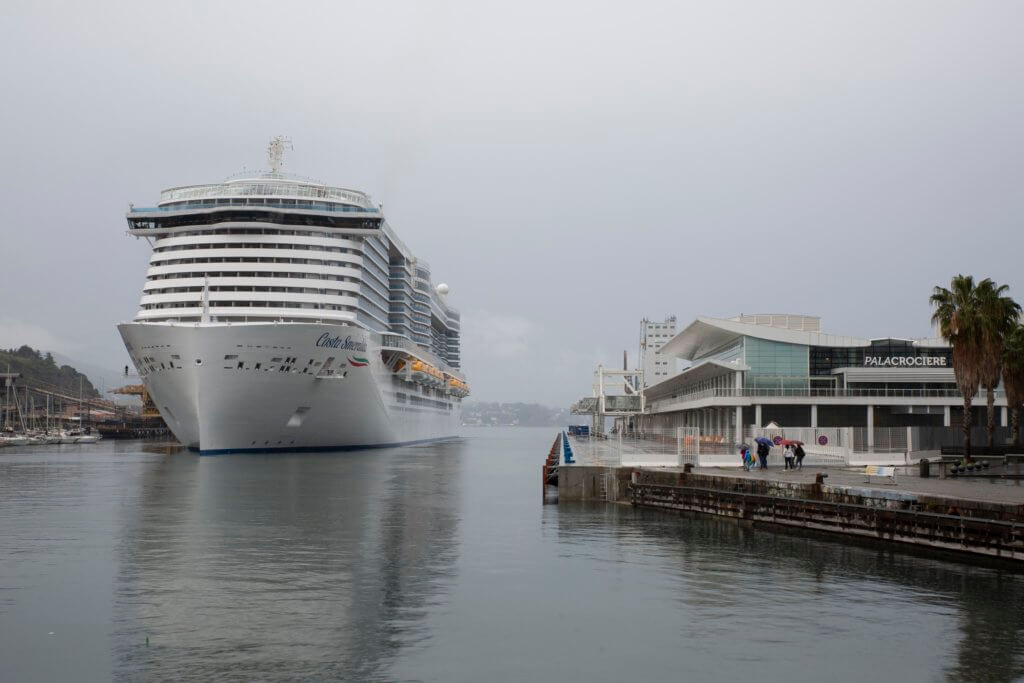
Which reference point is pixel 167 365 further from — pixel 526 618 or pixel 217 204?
pixel 526 618

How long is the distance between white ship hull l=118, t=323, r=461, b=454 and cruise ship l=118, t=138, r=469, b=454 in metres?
0.09

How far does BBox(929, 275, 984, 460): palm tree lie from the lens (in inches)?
1747

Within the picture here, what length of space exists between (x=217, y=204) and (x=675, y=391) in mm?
58460

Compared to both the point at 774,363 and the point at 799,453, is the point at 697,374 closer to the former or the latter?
the point at 774,363

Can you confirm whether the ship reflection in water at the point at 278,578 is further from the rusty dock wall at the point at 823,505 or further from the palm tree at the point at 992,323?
the palm tree at the point at 992,323

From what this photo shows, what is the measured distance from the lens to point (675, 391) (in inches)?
4129

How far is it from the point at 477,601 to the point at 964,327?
35.6m

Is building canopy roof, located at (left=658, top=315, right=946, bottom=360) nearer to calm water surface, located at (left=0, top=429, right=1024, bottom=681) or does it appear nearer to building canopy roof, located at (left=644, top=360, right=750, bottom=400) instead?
building canopy roof, located at (left=644, top=360, right=750, bottom=400)

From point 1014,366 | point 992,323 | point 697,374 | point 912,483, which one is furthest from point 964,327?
point 697,374

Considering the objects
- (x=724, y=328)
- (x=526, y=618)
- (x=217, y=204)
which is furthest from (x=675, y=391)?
(x=526, y=618)

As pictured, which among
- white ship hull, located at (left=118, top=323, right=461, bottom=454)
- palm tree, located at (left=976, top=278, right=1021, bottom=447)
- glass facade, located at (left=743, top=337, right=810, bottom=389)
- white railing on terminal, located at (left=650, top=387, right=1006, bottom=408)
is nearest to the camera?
palm tree, located at (left=976, top=278, right=1021, bottom=447)

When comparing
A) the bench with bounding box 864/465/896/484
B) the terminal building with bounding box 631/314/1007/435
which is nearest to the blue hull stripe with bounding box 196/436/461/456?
the terminal building with bounding box 631/314/1007/435

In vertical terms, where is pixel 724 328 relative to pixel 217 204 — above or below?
below

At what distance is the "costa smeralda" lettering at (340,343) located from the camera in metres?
62.0
